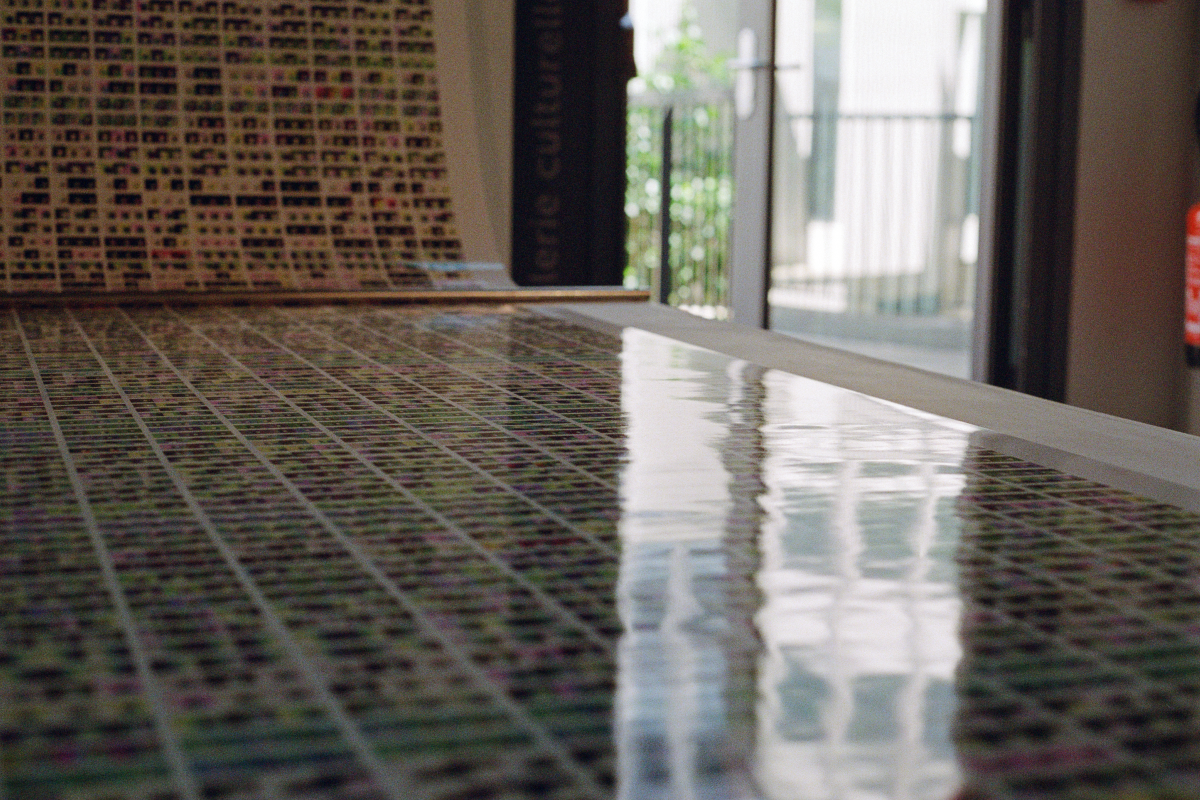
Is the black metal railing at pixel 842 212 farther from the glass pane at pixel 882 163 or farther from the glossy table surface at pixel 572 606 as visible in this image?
the glossy table surface at pixel 572 606

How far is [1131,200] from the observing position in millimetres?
3697

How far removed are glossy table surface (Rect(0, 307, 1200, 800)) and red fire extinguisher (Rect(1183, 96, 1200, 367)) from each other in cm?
230

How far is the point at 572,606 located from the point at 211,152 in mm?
1694

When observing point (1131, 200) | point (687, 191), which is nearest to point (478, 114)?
point (1131, 200)

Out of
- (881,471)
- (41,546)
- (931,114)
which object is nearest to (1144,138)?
(931,114)

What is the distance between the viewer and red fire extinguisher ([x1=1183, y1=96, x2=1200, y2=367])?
10.9 ft

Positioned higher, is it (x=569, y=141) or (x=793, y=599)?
(x=569, y=141)

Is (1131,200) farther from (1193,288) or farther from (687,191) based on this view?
(687,191)

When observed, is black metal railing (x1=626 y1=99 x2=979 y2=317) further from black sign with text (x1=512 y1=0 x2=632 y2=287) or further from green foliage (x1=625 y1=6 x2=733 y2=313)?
black sign with text (x1=512 y1=0 x2=632 y2=287)

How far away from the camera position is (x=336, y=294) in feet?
6.81

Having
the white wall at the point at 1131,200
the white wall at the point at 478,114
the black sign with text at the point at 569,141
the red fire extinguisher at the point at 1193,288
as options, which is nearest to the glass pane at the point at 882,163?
the white wall at the point at 1131,200

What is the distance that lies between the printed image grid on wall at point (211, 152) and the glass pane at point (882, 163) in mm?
3334

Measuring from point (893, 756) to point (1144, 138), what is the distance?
3.49 m

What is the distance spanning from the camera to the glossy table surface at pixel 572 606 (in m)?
0.51
